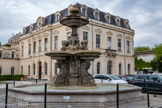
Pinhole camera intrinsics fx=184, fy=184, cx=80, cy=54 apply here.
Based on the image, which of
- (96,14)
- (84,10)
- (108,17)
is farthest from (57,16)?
(108,17)

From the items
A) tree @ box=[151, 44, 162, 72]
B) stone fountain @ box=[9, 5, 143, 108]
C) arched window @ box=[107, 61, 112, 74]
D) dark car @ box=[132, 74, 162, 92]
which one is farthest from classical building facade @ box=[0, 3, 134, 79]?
stone fountain @ box=[9, 5, 143, 108]

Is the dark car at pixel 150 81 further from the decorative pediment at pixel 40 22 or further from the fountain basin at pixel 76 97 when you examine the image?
the decorative pediment at pixel 40 22

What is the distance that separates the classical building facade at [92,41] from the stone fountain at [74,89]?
19634 mm

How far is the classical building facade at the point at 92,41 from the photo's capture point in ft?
102

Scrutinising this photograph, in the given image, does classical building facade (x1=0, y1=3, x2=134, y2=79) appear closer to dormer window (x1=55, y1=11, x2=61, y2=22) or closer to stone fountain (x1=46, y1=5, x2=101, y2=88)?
dormer window (x1=55, y1=11, x2=61, y2=22)

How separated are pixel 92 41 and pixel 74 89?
22.3m

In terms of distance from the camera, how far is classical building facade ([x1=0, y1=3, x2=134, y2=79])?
102 ft

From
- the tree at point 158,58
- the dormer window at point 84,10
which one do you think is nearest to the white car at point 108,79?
the dormer window at point 84,10

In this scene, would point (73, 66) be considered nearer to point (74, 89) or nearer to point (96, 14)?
point (74, 89)

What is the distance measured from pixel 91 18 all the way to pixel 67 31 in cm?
472

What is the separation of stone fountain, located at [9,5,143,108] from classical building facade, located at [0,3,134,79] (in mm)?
19634

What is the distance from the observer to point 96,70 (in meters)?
30.9

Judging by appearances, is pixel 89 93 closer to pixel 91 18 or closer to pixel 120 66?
pixel 91 18

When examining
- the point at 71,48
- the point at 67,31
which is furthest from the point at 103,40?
the point at 71,48
